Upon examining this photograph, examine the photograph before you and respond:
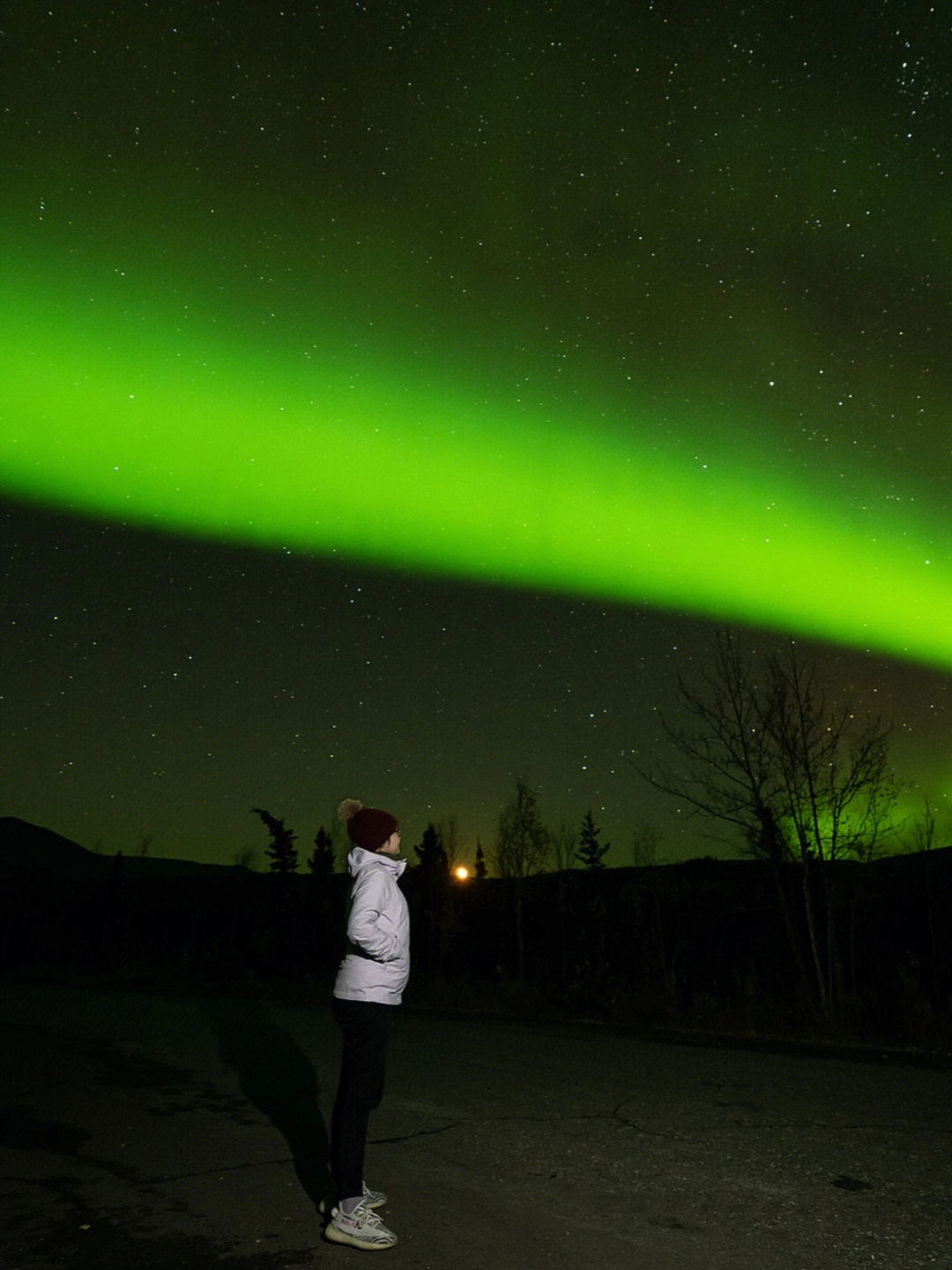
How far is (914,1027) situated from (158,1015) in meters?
8.03

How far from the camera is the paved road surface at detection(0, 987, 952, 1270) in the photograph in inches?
162

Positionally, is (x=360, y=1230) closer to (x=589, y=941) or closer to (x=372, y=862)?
(x=372, y=862)

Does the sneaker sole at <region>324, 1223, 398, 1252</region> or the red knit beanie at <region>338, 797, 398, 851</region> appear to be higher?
the red knit beanie at <region>338, 797, 398, 851</region>

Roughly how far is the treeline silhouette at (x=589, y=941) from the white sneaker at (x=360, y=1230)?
5590mm

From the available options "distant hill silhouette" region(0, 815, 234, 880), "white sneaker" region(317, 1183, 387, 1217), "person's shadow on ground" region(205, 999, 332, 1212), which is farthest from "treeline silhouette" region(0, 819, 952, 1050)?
"distant hill silhouette" region(0, 815, 234, 880)

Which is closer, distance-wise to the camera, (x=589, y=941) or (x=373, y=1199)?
(x=373, y=1199)

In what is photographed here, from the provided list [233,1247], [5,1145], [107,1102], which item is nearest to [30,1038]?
[107,1102]

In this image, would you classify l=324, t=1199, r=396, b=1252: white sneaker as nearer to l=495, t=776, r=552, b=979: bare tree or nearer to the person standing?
the person standing

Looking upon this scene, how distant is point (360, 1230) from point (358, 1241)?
0.12 feet

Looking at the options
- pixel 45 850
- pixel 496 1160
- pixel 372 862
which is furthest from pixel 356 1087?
pixel 45 850

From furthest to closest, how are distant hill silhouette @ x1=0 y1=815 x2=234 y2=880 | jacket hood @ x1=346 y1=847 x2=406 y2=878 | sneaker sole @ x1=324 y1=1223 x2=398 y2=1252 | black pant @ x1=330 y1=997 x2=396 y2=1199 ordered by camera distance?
1. distant hill silhouette @ x1=0 y1=815 x2=234 y2=880
2. jacket hood @ x1=346 y1=847 x2=406 y2=878
3. black pant @ x1=330 y1=997 x2=396 y2=1199
4. sneaker sole @ x1=324 y1=1223 x2=398 y2=1252

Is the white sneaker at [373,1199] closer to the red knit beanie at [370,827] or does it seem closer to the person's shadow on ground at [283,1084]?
the person's shadow on ground at [283,1084]

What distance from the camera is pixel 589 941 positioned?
16.5 meters

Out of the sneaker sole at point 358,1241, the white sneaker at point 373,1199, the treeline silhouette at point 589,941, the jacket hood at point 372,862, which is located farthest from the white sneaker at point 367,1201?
the treeline silhouette at point 589,941
